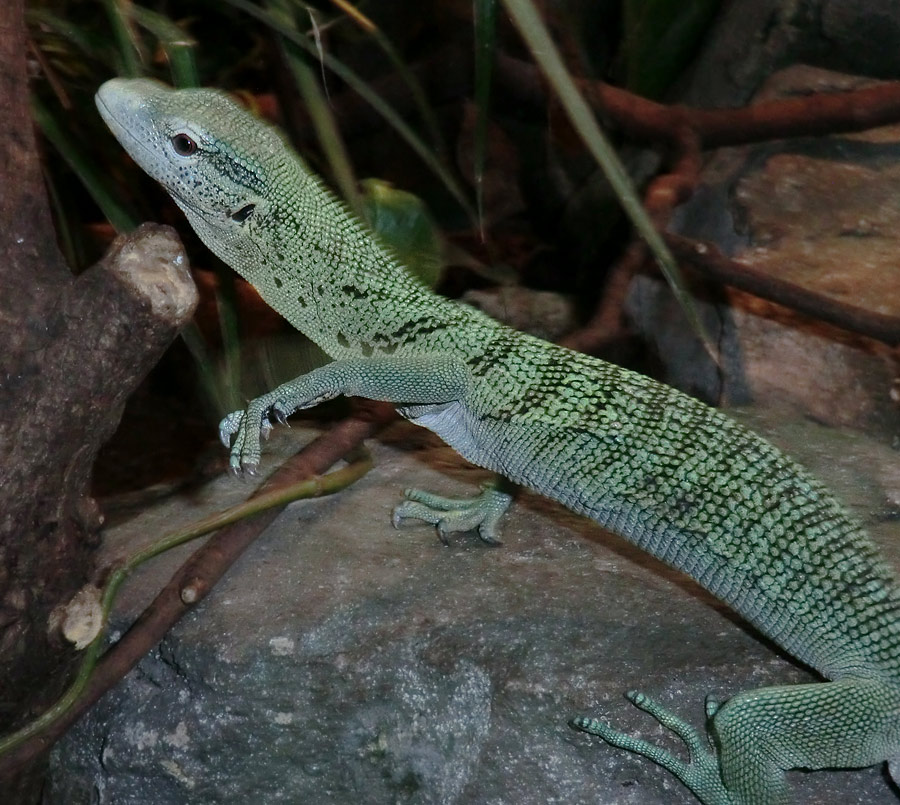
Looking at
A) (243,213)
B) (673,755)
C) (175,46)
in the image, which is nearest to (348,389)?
(243,213)

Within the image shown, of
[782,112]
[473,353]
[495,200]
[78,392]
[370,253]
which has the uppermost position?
[78,392]

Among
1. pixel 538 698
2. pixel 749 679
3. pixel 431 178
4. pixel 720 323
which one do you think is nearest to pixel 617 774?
pixel 538 698

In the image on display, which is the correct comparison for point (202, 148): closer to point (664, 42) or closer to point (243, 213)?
point (243, 213)

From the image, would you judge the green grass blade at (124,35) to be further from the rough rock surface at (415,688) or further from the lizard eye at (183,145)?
the rough rock surface at (415,688)

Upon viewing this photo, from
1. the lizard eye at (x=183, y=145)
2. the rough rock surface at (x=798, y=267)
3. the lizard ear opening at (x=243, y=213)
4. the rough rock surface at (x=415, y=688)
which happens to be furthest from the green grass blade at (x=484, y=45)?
the rough rock surface at (x=798, y=267)

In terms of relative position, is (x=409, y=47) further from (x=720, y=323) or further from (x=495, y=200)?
(x=720, y=323)

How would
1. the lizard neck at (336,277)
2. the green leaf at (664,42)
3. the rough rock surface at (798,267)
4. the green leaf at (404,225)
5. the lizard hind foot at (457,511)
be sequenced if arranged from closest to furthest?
the lizard neck at (336,277) → the lizard hind foot at (457,511) → the green leaf at (404,225) → the rough rock surface at (798,267) → the green leaf at (664,42)
